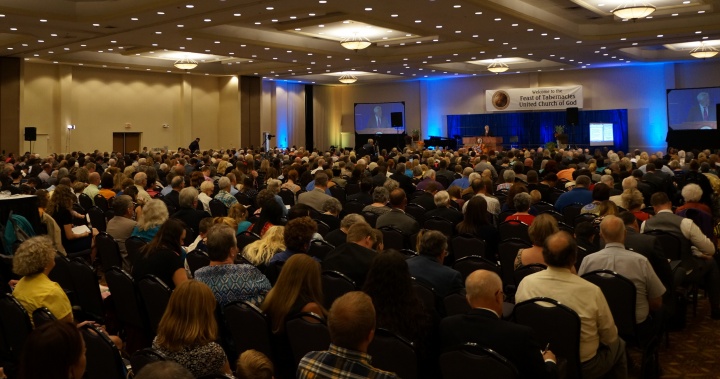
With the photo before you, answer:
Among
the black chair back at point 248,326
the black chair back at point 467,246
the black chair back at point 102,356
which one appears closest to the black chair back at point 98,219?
the black chair back at point 467,246

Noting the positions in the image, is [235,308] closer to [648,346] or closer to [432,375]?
[432,375]

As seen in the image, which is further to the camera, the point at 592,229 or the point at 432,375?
the point at 592,229

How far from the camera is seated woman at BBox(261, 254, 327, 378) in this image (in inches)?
Result: 161

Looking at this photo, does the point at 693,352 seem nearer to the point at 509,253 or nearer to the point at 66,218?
the point at 509,253

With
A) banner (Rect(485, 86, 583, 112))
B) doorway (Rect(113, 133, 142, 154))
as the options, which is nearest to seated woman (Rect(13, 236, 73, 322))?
doorway (Rect(113, 133, 142, 154))

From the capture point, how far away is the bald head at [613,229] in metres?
5.00

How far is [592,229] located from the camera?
6.08 meters

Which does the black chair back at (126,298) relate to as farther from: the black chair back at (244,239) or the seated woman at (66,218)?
the seated woman at (66,218)

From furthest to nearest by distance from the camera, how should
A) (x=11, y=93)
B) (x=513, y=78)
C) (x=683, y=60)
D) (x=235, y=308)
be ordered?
(x=513, y=78)
(x=683, y=60)
(x=11, y=93)
(x=235, y=308)

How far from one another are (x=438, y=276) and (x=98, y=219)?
19.4 feet

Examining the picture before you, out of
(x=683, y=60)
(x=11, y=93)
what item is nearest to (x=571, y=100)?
(x=683, y=60)

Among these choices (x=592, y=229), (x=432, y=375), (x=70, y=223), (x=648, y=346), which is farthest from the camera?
(x=70, y=223)

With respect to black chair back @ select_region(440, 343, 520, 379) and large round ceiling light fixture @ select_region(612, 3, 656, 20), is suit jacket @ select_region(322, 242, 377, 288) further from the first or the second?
large round ceiling light fixture @ select_region(612, 3, 656, 20)

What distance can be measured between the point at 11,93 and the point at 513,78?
20.1 meters
